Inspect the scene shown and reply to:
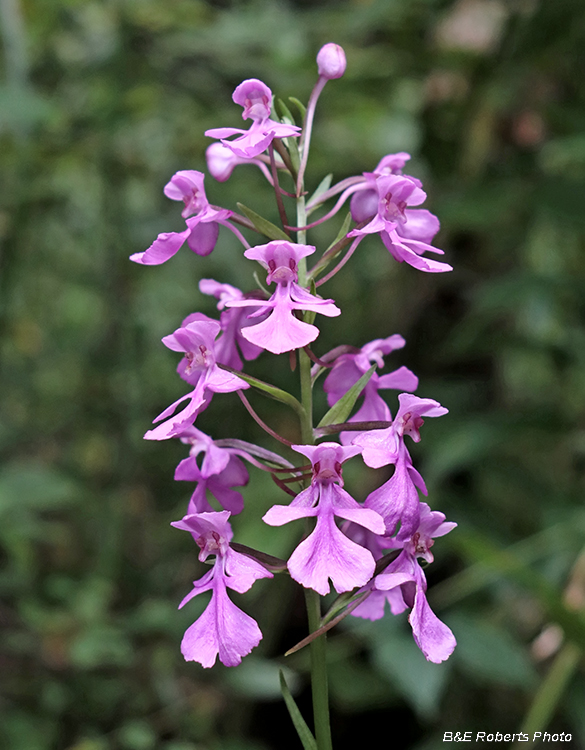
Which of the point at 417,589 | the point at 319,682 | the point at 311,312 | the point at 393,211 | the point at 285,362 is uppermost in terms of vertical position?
the point at 393,211

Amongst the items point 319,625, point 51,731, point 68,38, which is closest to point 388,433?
point 319,625

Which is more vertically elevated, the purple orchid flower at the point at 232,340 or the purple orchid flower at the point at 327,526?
the purple orchid flower at the point at 232,340

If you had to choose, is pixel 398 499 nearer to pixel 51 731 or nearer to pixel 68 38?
pixel 51 731

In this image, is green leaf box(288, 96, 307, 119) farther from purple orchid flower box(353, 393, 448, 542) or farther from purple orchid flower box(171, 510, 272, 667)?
purple orchid flower box(171, 510, 272, 667)

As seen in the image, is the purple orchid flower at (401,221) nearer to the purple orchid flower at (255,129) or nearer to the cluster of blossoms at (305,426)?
the cluster of blossoms at (305,426)

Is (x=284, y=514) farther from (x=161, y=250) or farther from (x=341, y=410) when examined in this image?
(x=161, y=250)

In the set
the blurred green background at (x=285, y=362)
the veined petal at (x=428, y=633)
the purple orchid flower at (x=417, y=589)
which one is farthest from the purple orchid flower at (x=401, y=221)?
the blurred green background at (x=285, y=362)

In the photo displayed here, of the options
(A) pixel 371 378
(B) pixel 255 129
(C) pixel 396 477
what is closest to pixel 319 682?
(C) pixel 396 477

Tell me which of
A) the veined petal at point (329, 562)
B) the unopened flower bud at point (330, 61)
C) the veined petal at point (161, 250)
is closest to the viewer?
the veined petal at point (329, 562)

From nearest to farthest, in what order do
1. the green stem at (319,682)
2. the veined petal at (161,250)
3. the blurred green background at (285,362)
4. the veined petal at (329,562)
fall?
the veined petal at (329,562), the green stem at (319,682), the veined petal at (161,250), the blurred green background at (285,362)
